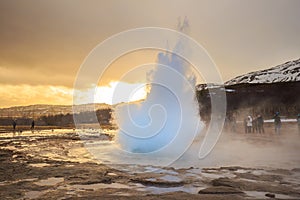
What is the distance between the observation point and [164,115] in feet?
60.4


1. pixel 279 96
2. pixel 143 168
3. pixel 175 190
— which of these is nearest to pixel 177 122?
pixel 143 168

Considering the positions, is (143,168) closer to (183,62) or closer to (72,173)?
(72,173)

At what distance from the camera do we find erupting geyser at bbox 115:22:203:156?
16.5m

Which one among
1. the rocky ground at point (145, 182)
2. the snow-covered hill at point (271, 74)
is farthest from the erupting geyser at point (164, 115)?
the snow-covered hill at point (271, 74)

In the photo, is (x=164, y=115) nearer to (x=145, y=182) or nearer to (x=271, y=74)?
(x=145, y=182)

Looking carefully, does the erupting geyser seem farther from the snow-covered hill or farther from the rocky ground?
the snow-covered hill

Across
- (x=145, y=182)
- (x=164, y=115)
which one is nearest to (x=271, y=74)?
(x=164, y=115)

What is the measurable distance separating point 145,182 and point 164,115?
10618 millimetres

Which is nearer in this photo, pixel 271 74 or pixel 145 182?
Result: pixel 145 182

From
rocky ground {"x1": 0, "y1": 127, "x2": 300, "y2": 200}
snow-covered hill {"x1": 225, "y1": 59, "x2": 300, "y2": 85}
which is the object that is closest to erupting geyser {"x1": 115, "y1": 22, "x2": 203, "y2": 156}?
rocky ground {"x1": 0, "y1": 127, "x2": 300, "y2": 200}

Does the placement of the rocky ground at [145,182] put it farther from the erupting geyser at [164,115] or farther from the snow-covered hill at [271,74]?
the snow-covered hill at [271,74]

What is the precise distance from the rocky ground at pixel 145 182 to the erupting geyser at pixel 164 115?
526cm

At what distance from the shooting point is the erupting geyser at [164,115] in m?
16.5

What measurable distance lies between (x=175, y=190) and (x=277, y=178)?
3217 mm
